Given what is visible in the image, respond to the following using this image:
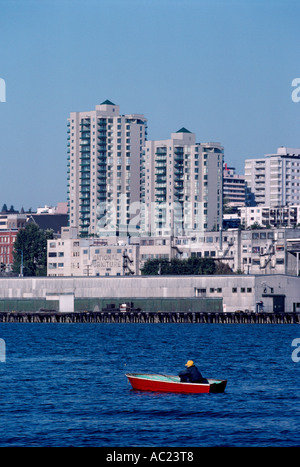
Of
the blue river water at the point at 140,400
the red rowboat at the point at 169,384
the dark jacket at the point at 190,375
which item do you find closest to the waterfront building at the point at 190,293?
the blue river water at the point at 140,400

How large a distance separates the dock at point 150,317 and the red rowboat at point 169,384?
379 ft

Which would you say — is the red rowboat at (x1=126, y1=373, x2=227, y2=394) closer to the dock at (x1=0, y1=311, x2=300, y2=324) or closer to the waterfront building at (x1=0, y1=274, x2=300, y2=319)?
the dock at (x1=0, y1=311, x2=300, y2=324)

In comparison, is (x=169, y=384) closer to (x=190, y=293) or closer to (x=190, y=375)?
(x=190, y=375)

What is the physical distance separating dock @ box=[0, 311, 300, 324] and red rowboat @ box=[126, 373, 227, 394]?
116m

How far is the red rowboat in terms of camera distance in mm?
65062

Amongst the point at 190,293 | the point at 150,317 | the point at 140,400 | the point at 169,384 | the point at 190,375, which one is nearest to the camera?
the point at 140,400

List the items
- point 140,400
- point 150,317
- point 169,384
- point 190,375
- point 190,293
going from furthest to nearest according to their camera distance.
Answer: point 190,293
point 150,317
point 169,384
point 190,375
point 140,400

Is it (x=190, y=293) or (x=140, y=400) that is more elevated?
(x=190, y=293)

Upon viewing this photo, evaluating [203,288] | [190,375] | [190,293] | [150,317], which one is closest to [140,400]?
[190,375]

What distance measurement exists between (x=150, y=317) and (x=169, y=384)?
122 meters

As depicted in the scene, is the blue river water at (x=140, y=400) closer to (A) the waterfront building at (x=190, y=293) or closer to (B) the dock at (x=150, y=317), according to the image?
(B) the dock at (x=150, y=317)

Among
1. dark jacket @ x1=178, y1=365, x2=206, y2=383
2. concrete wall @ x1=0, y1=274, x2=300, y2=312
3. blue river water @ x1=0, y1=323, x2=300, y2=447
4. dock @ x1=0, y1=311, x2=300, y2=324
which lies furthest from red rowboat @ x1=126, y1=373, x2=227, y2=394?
concrete wall @ x1=0, y1=274, x2=300, y2=312

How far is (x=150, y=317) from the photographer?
188m
